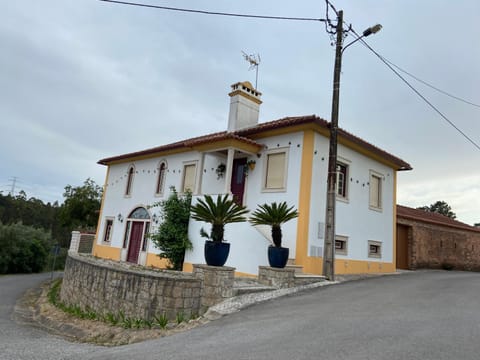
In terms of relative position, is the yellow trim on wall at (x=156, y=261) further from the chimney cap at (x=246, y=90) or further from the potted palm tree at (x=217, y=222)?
the chimney cap at (x=246, y=90)

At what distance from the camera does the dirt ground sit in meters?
7.32

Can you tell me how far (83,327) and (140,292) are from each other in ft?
8.48

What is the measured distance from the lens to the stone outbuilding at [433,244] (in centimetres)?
1742

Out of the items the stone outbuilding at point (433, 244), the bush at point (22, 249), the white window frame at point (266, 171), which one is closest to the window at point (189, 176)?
the white window frame at point (266, 171)

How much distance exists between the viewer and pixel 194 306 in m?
8.00

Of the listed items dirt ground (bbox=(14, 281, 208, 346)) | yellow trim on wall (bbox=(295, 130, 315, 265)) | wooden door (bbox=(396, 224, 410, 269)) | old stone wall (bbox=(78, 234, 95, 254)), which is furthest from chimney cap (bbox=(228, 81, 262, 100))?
old stone wall (bbox=(78, 234, 95, 254))

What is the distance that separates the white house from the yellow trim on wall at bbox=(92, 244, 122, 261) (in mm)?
462

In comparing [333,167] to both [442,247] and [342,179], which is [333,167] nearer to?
[342,179]

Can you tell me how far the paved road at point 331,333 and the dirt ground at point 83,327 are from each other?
0.68m

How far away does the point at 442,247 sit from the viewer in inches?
759

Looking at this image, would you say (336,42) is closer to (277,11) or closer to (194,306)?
(277,11)

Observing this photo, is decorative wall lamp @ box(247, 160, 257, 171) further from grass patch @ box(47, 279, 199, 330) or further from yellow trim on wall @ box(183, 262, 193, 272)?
grass patch @ box(47, 279, 199, 330)

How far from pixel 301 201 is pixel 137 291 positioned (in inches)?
212

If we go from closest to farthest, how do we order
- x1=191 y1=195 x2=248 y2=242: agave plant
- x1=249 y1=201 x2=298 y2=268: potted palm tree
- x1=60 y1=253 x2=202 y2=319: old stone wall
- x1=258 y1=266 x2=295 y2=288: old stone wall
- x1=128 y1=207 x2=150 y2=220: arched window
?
x1=60 y1=253 x2=202 y2=319: old stone wall < x1=191 y1=195 x2=248 y2=242: agave plant < x1=258 y1=266 x2=295 y2=288: old stone wall < x1=249 y1=201 x2=298 y2=268: potted palm tree < x1=128 y1=207 x2=150 y2=220: arched window
